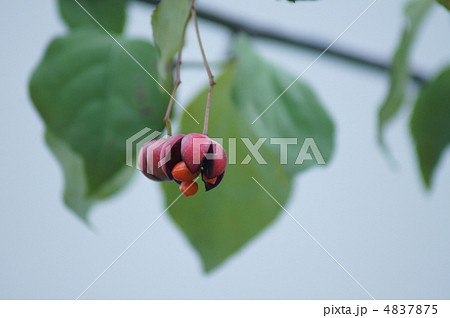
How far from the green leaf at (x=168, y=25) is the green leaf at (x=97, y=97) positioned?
0.05 meters

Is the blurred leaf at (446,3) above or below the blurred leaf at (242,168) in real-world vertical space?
above

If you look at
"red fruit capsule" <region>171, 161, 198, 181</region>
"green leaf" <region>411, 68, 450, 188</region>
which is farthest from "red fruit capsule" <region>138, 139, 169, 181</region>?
"green leaf" <region>411, 68, 450, 188</region>

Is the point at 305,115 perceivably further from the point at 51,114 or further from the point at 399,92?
the point at 51,114

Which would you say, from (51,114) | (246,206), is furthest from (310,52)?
(51,114)

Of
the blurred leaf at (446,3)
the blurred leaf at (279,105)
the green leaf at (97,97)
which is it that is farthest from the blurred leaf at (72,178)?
the blurred leaf at (446,3)

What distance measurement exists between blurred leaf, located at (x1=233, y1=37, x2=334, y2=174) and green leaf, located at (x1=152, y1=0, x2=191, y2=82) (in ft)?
0.22

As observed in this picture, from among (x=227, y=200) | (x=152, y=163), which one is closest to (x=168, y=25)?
(x=152, y=163)

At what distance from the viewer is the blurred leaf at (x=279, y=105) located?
1.27 ft

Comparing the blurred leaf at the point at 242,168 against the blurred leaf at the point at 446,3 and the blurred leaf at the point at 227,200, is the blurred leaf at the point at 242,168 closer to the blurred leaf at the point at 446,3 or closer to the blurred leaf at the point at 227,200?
the blurred leaf at the point at 227,200

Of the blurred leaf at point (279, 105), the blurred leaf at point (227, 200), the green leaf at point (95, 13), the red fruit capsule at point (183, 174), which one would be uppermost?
the red fruit capsule at point (183, 174)

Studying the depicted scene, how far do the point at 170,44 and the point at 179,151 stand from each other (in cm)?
7

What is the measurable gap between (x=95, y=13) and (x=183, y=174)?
0.69 ft

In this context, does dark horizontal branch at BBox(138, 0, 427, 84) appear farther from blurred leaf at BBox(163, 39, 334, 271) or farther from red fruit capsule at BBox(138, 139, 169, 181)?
red fruit capsule at BBox(138, 139, 169, 181)

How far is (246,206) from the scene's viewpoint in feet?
1.55
